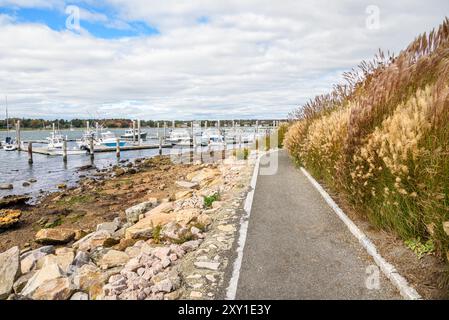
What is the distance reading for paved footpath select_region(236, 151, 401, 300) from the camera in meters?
4.52

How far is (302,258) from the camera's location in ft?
18.2

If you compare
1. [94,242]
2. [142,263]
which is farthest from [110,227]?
[142,263]

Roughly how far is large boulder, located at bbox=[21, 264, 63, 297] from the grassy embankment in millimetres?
5293

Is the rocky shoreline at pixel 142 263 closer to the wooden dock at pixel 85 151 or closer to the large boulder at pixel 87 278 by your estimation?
the large boulder at pixel 87 278

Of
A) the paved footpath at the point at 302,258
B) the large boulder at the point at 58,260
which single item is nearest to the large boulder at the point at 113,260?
the large boulder at the point at 58,260

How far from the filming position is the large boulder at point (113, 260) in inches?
259

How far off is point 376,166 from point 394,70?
1.83 meters

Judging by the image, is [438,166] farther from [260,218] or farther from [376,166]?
[260,218]

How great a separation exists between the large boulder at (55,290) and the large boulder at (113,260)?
4.02ft

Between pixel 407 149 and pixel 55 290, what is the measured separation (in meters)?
5.29

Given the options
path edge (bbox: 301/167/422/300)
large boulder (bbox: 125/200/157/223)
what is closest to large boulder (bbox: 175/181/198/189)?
large boulder (bbox: 125/200/157/223)
